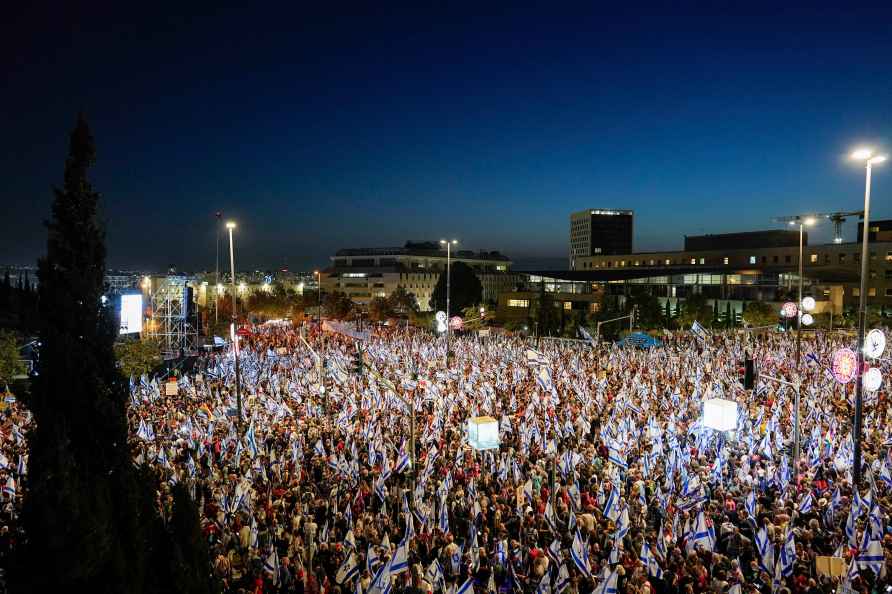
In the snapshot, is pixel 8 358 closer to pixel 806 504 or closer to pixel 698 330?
pixel 806 504

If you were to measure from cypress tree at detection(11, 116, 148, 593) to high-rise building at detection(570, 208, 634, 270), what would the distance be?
596 feet

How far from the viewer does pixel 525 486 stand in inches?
422

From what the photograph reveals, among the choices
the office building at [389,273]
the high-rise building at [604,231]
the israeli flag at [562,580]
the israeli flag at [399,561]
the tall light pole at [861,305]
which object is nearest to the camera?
the israeli flag at [562,580]

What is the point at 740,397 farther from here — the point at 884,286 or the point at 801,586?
the point at 884,286

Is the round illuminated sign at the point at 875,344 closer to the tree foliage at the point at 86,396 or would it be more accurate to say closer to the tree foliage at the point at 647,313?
the tree foliage at the point at 86,396

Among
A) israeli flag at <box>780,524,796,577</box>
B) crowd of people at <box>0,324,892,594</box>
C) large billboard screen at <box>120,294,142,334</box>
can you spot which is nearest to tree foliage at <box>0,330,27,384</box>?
large billboard screen at <box>120,294,142,334</box>

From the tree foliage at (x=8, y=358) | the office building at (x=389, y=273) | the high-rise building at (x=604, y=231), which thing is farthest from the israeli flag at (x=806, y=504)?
the high-rise building at (x=604, y=231)

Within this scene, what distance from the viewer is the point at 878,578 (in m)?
7.79

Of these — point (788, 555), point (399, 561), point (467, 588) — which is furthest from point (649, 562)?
point (399, 561)

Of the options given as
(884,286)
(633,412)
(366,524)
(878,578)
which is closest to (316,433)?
(366,524)

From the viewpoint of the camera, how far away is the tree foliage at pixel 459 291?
76.6 metres

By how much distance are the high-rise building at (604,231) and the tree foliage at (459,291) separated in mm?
104750

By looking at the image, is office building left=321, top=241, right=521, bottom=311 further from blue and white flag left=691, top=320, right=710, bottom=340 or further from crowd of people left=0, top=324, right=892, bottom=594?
crowd of people left=0, top=324, right=892, bottom=594

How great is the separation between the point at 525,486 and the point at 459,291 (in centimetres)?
6794
